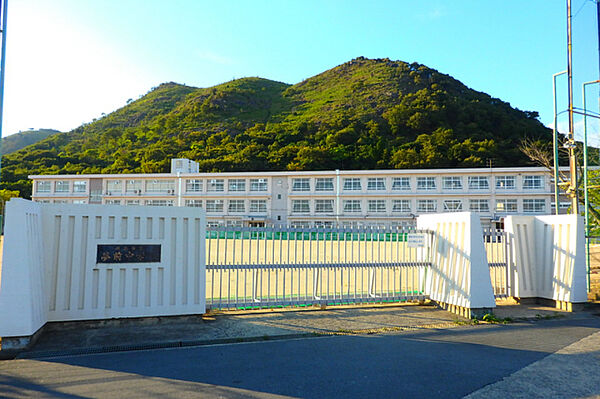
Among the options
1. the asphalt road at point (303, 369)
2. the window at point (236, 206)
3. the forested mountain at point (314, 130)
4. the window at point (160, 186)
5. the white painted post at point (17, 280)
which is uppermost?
the forested mountain at point (314, 130)

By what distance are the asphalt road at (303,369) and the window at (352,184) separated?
4476 centimetres

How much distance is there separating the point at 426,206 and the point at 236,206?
2357 centimetres

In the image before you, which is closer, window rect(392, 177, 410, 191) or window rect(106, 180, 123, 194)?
window rect(392, 177, 410, 191)

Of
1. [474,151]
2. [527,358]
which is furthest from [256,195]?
[527,358]

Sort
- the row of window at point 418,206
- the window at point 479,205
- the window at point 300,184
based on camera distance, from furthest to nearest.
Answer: the window at point 300,184 → the window at point 479,205 → the row of window at point 418,206

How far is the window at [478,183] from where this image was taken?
48.7 m

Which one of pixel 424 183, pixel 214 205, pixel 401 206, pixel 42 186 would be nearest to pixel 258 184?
pixel 214 205

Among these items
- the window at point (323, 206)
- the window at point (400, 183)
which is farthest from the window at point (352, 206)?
the window at point (400, 183)

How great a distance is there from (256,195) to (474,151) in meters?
34.9

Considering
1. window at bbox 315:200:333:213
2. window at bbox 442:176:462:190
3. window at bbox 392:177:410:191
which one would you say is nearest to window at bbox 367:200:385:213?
window at bbox 392:177:410:191

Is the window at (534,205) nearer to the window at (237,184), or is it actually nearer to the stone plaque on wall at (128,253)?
the window at (237,184)

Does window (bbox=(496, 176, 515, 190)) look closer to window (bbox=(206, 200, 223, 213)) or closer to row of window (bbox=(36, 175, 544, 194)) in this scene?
row of window (bbox=(36, 175, 544, 194))

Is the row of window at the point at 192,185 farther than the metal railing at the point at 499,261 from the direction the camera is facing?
Yes

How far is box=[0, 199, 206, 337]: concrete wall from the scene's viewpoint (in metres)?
6.28
